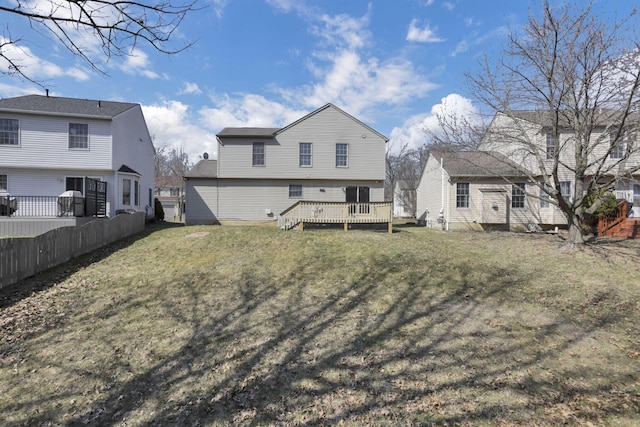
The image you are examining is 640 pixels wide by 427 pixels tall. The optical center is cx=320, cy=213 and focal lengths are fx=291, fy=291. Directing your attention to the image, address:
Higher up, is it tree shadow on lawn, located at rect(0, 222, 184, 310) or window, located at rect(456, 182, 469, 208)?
window, located at rect(456, 182, 469, 208)

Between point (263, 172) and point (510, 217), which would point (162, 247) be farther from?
point (510, 217)

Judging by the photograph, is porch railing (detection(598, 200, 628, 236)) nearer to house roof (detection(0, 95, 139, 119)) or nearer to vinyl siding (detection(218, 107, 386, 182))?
vinyl siding (detection(218, 107, 386, 182))

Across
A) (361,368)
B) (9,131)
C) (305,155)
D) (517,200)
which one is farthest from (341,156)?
(9,131)

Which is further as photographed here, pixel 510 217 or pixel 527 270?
pixel 510 217

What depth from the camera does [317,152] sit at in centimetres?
1827

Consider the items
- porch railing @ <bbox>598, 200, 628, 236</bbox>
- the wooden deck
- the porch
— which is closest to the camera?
the porch

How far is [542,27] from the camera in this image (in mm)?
9750

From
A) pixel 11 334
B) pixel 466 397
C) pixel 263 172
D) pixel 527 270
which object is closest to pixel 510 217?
pixel 527 270

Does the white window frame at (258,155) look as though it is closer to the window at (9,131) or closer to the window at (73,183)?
the window at (73,183)

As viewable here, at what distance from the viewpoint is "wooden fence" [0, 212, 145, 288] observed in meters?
7.25

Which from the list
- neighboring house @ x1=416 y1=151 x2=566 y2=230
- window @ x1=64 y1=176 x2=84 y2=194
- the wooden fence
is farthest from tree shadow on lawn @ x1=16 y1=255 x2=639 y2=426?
window @ x1=64 y1=176 x2=84 y2=194

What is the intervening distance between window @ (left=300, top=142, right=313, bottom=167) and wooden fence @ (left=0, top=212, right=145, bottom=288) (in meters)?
9.99

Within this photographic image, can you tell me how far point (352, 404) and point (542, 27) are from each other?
41.8 feet

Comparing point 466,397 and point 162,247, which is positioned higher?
point 162,247
